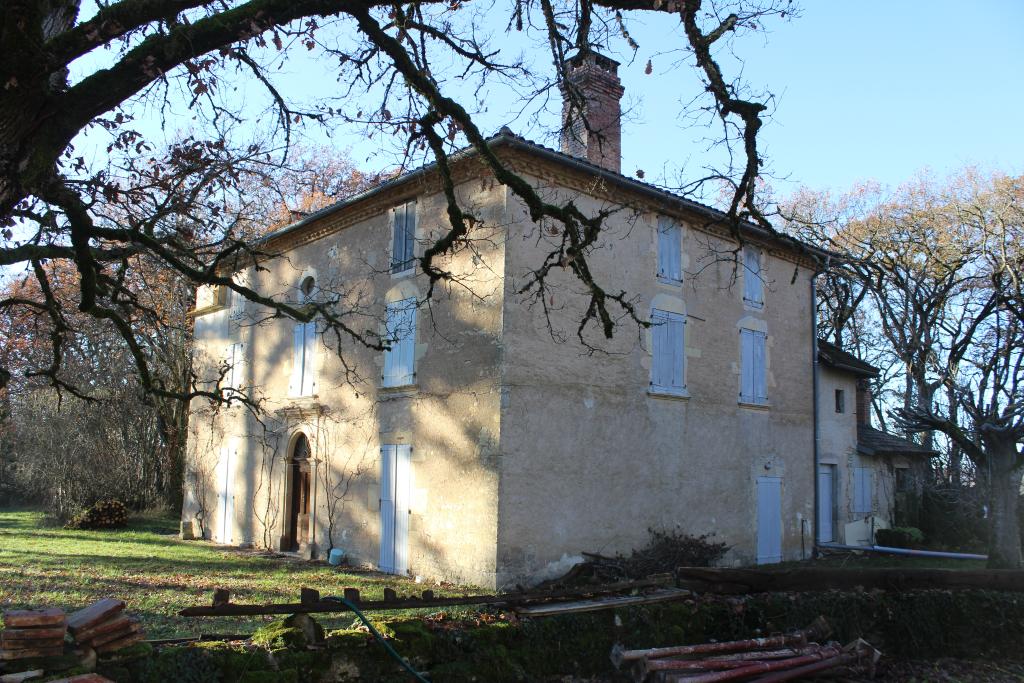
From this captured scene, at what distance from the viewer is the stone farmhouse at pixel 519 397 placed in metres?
12.3

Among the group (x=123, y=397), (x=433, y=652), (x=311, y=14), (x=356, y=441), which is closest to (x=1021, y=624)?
(x=433, y=652)

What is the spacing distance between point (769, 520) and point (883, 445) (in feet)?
19.9

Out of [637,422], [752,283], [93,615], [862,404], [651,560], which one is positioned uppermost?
[752,283]

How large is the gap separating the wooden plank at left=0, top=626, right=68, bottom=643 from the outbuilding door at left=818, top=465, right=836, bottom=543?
55.9ft

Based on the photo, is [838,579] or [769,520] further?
[769,520]

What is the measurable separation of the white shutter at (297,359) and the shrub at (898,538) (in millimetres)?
14556

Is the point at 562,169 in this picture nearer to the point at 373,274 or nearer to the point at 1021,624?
the point at 373,274

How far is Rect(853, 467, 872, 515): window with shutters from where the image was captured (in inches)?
771

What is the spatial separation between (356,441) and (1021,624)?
10546mm

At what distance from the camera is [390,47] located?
20.5ft

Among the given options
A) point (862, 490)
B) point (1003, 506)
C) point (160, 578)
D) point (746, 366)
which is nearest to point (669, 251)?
point (746, 366)

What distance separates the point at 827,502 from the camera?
18.9 meters

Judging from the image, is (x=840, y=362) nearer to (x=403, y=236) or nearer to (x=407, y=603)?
(x=403, y=236)

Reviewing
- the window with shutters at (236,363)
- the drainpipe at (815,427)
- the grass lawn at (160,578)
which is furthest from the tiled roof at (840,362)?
the window with shutters at (236,363)
